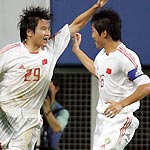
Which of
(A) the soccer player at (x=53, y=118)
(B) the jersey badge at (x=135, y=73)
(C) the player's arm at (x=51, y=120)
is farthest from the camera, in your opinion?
(A) the soccer player at (x=53, y=118)

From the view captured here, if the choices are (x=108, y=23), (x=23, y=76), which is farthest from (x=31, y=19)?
(x=108, y=23)

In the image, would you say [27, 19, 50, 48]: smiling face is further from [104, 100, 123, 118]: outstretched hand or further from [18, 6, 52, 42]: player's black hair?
[104, 100, 123, 118]: outstretched hand

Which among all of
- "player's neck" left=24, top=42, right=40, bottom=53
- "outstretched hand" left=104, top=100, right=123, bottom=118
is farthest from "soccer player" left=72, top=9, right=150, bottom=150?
"player's neck" left=24, top=42, right=40, bottom=53

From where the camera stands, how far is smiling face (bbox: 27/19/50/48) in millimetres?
9562

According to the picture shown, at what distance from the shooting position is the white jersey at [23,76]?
373 inches

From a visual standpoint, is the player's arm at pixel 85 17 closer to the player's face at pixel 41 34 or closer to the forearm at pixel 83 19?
the forearm at pixel 83 19

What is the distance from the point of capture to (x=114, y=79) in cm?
948

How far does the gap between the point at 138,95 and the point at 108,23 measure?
0.97 m

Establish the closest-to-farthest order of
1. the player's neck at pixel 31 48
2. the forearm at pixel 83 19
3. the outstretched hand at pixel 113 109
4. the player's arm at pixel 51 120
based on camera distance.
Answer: the outstretched hand at pixel 113 109 → the player's neck at pixel 31 48 → the forearm at pixel 83 19 → the player's arm at pixel 51 120

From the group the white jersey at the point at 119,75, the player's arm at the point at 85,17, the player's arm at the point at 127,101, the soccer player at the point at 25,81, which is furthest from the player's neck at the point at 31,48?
the player's arm at the point at 127,101

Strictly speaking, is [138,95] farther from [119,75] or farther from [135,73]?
[119,75]

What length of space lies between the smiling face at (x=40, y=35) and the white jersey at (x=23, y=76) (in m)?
0.09

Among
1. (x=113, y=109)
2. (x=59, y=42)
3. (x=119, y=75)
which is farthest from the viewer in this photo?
(x=59, y=42)

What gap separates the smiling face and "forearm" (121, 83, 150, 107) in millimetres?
1099
